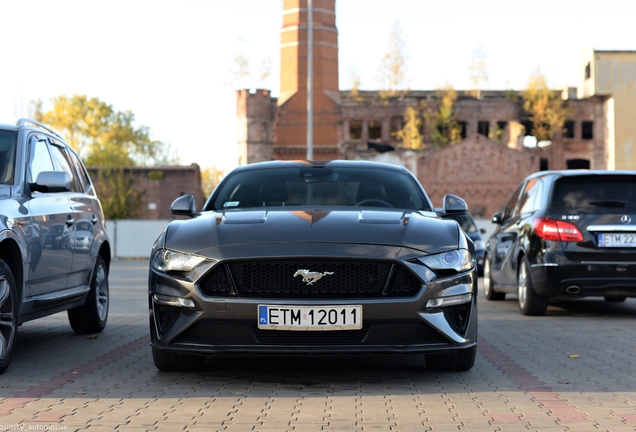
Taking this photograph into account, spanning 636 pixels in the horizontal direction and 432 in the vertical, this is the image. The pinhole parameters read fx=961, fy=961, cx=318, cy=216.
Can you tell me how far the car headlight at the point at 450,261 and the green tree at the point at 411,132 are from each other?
63.9 metres

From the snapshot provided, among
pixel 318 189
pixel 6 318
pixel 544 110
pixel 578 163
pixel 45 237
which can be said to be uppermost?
pixel 544 110

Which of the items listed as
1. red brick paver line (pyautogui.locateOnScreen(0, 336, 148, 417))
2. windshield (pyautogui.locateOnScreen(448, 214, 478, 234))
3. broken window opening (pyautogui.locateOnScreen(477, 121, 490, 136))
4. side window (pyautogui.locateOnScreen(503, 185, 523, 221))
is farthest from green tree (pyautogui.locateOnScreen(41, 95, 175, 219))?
red brick paver line (pyautogui.locateOnScreen(0, 336, 148, 417))

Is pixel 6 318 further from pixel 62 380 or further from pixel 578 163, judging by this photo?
pixel 578 163

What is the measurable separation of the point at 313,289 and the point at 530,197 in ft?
22.6

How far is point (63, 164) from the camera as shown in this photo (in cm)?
899

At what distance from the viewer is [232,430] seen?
472 cm

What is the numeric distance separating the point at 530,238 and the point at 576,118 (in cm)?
6495

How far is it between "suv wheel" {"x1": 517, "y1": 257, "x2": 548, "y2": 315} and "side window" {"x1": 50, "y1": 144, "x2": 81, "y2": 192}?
211 inches

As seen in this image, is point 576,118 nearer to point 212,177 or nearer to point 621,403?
point 212,177

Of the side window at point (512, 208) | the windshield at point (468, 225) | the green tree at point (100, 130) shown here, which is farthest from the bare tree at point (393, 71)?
the side window at point (512, 208)

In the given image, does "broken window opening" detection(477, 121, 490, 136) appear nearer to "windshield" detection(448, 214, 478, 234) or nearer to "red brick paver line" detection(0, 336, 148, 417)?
"windshield" detection(448, 214, 478, 234)

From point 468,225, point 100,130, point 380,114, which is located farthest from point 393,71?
point 468,225

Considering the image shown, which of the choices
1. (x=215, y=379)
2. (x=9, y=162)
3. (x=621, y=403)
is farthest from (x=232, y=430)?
(x=9, y=162)

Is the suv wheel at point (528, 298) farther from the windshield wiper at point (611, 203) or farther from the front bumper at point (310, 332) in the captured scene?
the front bumper at point (310, 332)
